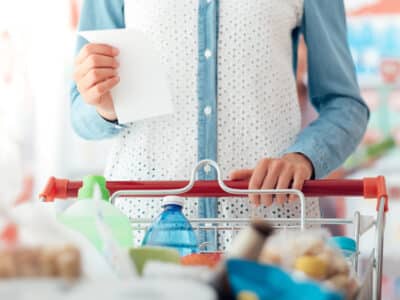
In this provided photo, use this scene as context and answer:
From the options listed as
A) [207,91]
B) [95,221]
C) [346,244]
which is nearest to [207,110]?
[207,91]

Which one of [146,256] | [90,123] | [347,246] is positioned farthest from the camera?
[90,123]

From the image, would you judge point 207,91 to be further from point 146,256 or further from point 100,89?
point 146,256

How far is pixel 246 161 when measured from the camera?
4.70ft

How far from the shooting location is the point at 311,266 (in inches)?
26.7

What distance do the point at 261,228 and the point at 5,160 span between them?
32 cm

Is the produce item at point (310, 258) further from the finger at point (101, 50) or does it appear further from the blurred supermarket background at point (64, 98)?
the blurred supermarket background at point (64, 98)

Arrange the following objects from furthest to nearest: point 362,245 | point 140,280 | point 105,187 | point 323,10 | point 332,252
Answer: point 362,245, point 323,10, point 105,187, point 332,252, point 140,280

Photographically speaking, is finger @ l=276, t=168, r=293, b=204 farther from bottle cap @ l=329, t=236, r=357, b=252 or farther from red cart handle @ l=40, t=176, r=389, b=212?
bottle cap @ l=329, t=236, r=357, b=252

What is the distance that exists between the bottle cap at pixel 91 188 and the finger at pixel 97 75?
0.19m

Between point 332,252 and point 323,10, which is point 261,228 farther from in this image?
point 323,10

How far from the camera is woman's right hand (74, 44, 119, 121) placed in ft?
4.11

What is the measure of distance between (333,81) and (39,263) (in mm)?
1011

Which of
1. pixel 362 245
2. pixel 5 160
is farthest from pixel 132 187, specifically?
pixel 362 245

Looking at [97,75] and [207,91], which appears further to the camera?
[207,91]
